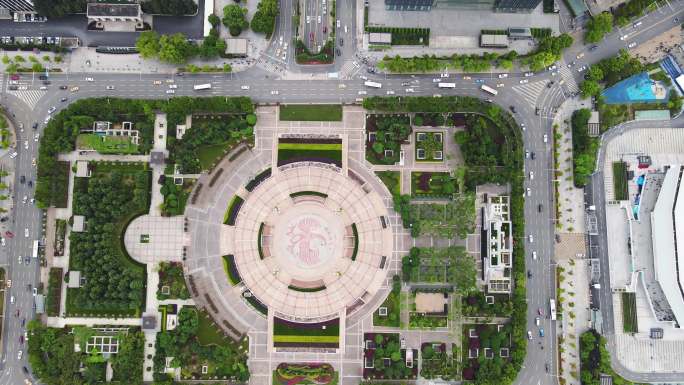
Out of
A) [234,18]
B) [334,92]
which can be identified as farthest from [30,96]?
[334,92]

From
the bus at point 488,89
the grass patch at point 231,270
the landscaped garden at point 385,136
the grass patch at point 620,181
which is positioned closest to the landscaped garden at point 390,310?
the landscaped garden at point 385,136

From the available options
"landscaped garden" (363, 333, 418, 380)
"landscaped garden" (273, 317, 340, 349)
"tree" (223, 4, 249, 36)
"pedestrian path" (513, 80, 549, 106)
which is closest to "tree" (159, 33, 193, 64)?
"tree" (223, 4, 249, 36)

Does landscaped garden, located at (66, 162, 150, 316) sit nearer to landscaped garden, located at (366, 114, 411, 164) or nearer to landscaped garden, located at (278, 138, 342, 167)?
landscaped garden, located at (278, 138, 342, 167)

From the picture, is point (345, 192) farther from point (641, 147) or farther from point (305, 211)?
point (641, 147)

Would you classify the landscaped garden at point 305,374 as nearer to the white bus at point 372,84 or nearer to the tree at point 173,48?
the white bus at point 372,84

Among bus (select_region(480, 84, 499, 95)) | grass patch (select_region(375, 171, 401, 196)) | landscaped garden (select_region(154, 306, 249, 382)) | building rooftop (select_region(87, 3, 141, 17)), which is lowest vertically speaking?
landscaped garden (select_region(154, 306, 249, 382))

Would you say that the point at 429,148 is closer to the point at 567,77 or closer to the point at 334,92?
the point at 334,92
